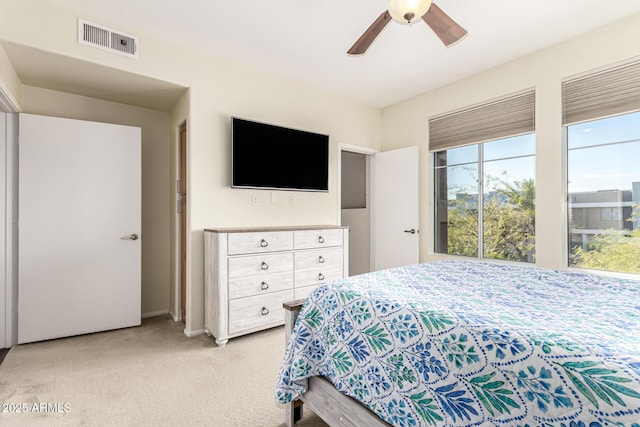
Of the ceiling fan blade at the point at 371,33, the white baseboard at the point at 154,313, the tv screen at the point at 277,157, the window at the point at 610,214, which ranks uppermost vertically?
the ceiling fan blade at the point at 371,33

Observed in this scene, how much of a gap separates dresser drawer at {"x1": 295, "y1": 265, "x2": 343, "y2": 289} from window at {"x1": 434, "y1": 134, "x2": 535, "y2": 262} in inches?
53.1

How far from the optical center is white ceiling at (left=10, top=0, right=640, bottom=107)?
89.5 inches

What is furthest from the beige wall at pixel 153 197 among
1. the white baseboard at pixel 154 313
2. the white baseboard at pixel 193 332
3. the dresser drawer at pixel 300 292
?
the dresser drawer at pixel 300 292

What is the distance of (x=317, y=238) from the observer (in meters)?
3.23

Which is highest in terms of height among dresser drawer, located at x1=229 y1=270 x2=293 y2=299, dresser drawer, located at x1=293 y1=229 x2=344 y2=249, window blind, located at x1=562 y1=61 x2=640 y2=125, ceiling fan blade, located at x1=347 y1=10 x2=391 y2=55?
ceiling fan blade, located at x1=347 y1=10 x2=391 y2=55

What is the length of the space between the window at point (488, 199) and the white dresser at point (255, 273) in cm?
160

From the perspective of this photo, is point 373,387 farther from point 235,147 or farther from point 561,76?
point 561,76

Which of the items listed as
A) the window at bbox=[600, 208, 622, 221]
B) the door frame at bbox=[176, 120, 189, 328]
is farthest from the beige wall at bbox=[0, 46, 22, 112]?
the window at bbox=[600, 208, 622, 221]

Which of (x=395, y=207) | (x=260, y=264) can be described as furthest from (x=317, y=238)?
(x=395, y=207)

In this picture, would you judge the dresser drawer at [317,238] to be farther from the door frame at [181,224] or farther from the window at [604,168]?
the window at [604,168]

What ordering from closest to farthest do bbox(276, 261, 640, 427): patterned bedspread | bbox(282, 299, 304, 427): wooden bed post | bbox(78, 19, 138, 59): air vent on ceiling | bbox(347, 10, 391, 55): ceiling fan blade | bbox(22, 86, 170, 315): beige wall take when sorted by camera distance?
bbox(276, 261, 640, 427): patterned bedspread, bbox(282, 299, 304, 427): wooden bed post, bbox(347, 10, 391, 55): ceiling fan blade, bbox(78, 19, 138, 59): air vent on ceiling, bbox(22, 86, 170, 315): beige wall

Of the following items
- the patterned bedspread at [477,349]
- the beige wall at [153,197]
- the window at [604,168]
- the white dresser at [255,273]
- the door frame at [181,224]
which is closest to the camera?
the patterned bedspread at [477,349]

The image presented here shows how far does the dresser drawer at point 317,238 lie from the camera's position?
3094 mm

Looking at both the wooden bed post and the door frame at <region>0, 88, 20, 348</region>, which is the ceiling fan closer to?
the wooden bed post
